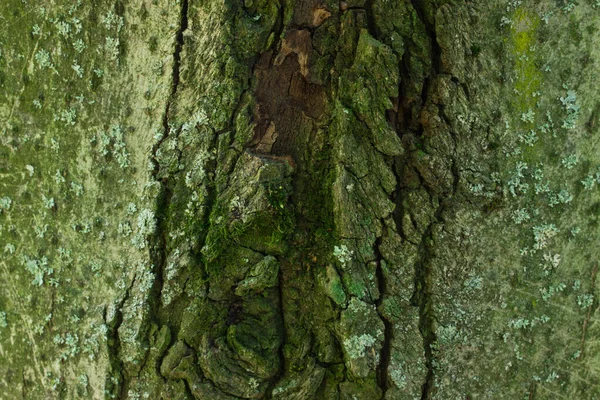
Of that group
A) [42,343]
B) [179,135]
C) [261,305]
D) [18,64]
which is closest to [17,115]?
[18,64]

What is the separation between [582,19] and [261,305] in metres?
1.23

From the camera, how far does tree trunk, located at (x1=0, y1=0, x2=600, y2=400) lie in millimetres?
1617

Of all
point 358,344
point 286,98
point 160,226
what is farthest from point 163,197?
point 358,344

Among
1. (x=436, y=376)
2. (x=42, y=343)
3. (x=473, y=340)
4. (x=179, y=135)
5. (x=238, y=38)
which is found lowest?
(x=42, y=343)

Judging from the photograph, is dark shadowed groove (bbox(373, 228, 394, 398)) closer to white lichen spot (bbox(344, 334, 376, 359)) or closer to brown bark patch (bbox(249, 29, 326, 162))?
white lichen spot (bbox(344, 334, 376, 359))

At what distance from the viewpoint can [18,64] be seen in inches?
72.3

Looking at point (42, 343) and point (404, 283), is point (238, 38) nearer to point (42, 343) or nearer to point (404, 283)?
point (404, 283)

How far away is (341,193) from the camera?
162 cm

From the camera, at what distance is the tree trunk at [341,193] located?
63.7 inches

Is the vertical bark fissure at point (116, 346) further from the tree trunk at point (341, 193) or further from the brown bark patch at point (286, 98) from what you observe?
the brown bark patch at point (286, 98)

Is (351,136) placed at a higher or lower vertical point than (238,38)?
lower

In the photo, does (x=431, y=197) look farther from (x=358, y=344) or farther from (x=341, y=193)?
(x=358, y=344)

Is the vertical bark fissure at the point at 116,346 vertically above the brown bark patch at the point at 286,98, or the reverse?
the brown bark patch at the point at 286,98

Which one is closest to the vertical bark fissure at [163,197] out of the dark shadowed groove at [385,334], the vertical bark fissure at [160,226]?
the vertical bark fissure at [160,226]
